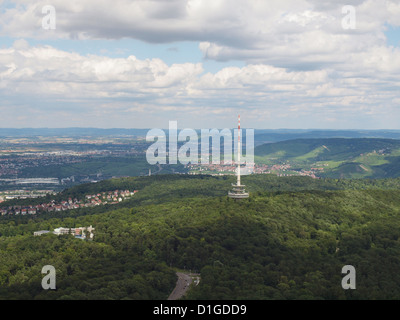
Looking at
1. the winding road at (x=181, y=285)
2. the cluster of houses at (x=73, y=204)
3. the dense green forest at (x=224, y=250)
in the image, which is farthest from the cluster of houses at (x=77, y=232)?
the cluster of houses at (x=73, y=204)

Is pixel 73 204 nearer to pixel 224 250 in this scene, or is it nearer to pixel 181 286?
pixel 224 250

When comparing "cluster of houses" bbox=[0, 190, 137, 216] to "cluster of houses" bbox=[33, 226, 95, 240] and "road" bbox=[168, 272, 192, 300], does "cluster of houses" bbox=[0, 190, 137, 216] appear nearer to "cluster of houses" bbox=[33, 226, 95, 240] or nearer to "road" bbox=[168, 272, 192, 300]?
"cluster of houses" bbox=[33, 226, 95, 240]

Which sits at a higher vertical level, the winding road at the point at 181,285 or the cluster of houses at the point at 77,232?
the cluster of houses at the point at 77,232

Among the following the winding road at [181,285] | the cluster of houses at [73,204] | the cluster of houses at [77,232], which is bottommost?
the cluster of houses at [73,204]

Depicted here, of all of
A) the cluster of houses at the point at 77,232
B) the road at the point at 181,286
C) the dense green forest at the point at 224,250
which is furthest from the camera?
the cluster of houses at the point at 77,232

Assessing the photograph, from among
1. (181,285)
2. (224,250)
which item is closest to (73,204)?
(224,250)

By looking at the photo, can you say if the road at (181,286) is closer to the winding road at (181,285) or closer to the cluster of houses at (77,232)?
the winding road at (181,285)

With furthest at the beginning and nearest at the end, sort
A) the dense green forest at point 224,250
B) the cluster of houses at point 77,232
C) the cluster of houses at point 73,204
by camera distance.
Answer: the cluster of houses at point 73,204 → the cluster of houses at point 77,232 → the dense green forest at point 224,250

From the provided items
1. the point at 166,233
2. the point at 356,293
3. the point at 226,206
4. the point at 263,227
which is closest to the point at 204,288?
the point at 356,293
